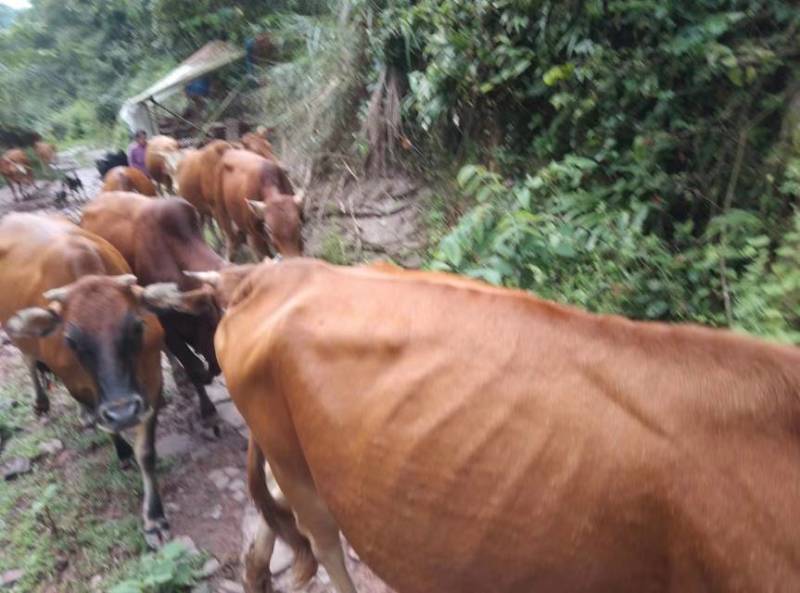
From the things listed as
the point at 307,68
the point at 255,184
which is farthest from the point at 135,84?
the point at 255,184

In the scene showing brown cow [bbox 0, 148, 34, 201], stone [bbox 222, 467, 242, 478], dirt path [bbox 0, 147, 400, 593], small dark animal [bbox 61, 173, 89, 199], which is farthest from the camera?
brown cow [bbox 0, 148, 34, 201]

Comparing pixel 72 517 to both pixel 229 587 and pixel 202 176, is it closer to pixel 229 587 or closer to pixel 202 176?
pixel 229 587

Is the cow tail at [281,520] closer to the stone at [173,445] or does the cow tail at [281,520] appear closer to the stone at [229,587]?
the stone at [229,587]

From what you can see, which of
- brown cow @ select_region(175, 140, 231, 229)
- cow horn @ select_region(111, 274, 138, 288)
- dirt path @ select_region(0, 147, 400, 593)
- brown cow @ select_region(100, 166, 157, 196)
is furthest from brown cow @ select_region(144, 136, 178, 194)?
cow horn @ select_region(111, 274, 138, 288)

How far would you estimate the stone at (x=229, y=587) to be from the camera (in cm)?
352

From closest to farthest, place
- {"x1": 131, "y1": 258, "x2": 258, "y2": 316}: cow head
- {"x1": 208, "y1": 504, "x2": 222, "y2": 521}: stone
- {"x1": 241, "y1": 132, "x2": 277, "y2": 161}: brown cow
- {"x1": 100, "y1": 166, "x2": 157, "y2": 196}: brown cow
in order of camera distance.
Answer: {"x1": 131, "y1": 258, "x2": 258, "y2": 316}: cow head → {"x1": 208, "y1": 504, "x2": 222, "y2": 521}: stone → {"x1": 100, "y1": 166, "x2": 157, "y2": 196}: brown cow → {"x1": 241, "y1": 132, "x2": 277, "y2": 161}: brown cow

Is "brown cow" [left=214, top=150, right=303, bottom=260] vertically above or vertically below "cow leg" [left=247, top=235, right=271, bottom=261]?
above

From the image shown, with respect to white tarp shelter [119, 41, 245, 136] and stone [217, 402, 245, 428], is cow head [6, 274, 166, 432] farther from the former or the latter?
white tarp shelter [119, 41, 245, 136]

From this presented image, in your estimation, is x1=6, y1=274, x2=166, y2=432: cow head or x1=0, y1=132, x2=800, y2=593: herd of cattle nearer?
x1=0, y1=132, x2=800, y2=593: herd of cattle

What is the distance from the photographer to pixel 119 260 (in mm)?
4793

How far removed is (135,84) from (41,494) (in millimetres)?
21326

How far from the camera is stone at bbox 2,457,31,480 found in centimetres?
472

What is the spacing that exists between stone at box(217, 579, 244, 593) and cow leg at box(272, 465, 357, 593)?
90cm

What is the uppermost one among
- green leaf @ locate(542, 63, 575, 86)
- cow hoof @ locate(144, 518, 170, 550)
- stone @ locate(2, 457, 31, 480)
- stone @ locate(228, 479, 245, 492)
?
green leaf @ locate(542, 63, 575, 86)
